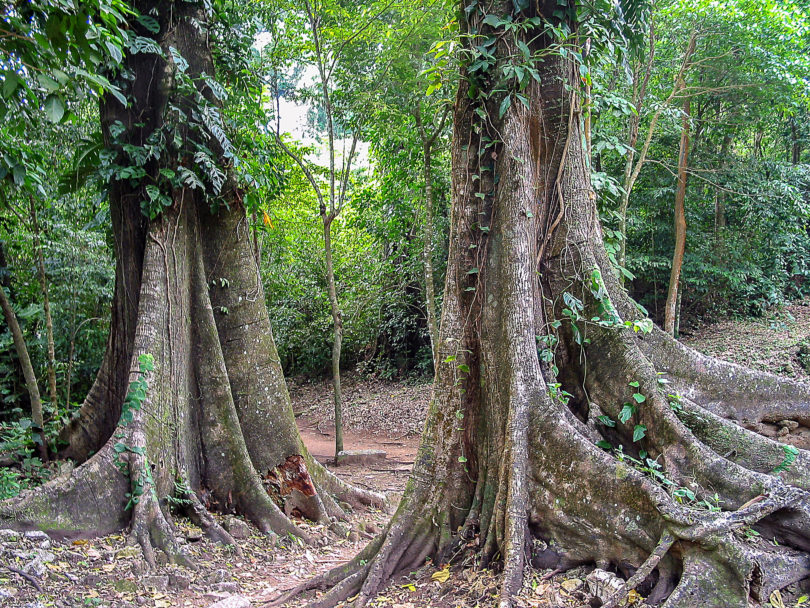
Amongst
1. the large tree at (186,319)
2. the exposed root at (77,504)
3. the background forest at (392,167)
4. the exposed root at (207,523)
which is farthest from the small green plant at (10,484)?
the exposed root at (207,523)

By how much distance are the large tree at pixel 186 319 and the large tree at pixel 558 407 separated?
2043 millimetres

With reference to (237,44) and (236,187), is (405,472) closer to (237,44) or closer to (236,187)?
(236,187)

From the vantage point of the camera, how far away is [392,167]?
11.4 m

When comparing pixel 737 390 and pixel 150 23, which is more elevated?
pixel 150 23

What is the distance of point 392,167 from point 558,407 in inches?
335

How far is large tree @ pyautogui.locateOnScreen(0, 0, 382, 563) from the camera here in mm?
5340

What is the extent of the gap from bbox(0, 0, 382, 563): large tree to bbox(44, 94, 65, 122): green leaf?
2.75 m

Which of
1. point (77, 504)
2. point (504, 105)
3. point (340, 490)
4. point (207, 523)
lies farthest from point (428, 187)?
point (77, 504)

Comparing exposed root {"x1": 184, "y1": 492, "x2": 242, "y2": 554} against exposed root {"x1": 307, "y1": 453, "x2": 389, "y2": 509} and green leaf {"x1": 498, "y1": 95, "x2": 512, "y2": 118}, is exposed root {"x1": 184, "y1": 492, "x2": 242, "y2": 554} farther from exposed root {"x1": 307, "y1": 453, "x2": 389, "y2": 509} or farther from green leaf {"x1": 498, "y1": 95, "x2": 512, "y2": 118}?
green leaf {"x1": 498, "y1": 95, "x2": 512, "y2": 118}

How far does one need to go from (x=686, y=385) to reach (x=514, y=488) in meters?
1.62

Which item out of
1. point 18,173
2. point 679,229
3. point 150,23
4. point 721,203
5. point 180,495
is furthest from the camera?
point 721,203

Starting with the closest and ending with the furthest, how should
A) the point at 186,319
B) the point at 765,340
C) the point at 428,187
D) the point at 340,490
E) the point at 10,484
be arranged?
the point at 10,484
the point at 186,319
the point at 340,490
the point at 428,187
the point at 765,340

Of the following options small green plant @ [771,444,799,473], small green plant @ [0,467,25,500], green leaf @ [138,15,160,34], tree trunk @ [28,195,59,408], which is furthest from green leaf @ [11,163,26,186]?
small green plant @ [771,444,799,473]

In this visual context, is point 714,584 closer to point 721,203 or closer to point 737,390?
point 737,390
